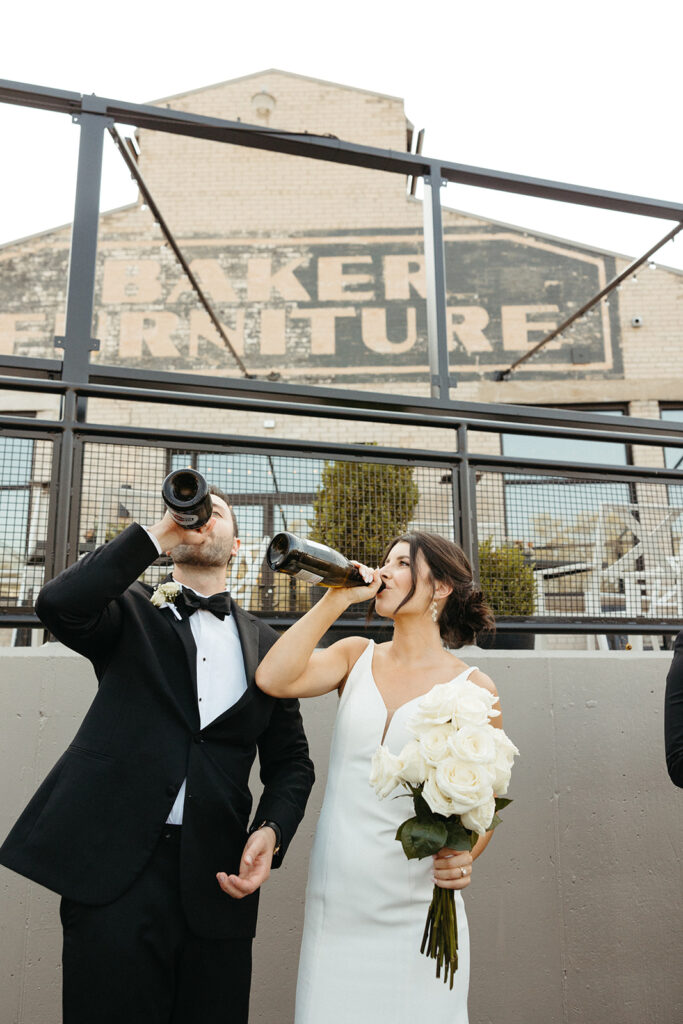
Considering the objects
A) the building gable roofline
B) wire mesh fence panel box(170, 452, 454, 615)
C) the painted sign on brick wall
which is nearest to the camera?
wire mesh fence panel box(170, 452, 454, 615)

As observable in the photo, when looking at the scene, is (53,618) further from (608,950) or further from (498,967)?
(608,950)

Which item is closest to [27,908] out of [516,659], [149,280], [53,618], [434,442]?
[53,618]

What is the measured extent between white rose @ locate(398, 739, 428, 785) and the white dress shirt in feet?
1.62

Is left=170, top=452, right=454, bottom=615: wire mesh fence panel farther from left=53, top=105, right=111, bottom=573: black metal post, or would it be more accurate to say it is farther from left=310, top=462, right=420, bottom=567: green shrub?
left=53, top=105, right=111, bottom=573: black metal post

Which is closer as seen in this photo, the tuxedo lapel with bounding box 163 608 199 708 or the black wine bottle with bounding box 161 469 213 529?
the black wine bottle with bounding box 161 469 213 529

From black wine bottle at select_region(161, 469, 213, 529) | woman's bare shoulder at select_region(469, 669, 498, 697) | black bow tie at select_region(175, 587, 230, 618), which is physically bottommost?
woman's bare shoulder at select_region(469, 669, 498, 697)

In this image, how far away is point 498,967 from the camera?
9.25 feet

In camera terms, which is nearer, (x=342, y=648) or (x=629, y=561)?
(x=342, y=648)

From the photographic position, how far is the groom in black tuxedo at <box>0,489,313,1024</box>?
1.68 m

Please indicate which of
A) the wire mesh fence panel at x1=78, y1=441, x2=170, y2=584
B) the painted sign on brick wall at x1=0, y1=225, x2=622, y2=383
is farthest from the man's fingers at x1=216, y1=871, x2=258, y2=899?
the painted sign on brick wall at x1=0, y1=225, x2=622, y2=383

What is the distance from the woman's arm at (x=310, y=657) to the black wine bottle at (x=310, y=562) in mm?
38

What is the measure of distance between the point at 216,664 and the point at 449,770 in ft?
2.24

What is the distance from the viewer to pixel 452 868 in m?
1.73

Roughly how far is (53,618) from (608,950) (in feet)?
7.96
